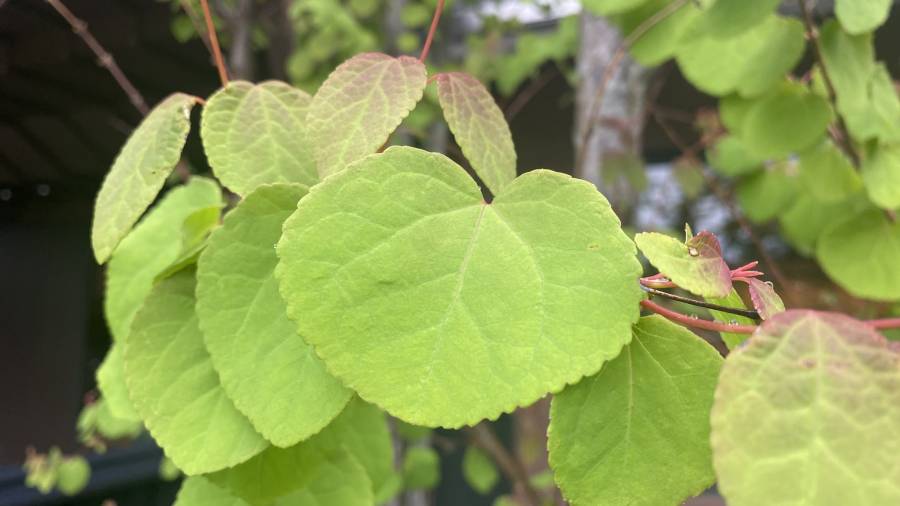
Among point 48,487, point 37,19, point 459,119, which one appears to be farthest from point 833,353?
point 37,19

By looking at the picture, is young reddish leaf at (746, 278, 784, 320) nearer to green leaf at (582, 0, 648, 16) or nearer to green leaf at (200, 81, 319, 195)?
green leaf at (200, 81, 319, 195)

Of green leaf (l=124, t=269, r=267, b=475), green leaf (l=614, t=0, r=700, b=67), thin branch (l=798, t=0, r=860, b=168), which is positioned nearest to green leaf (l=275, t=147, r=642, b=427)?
green leaf (l=124, t=269, r=267, b=475)

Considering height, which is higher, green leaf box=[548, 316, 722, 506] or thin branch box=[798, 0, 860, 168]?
green leaf box=[548, 316, 722, 506]

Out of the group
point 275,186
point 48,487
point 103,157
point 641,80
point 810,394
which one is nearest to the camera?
point 810,394

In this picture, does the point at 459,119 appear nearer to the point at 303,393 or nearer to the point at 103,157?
the point at 303,393

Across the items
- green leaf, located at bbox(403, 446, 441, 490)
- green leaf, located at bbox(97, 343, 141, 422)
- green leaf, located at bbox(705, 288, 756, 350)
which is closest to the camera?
green leaf, located at bbox(705, 288, 756, 350)

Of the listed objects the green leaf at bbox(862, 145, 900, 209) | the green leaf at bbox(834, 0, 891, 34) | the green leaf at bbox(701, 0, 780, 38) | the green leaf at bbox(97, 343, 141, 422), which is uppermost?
the green leaf at bbox(97, 343, 141, 422)

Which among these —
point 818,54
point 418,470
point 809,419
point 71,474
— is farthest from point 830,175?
point 71,474
